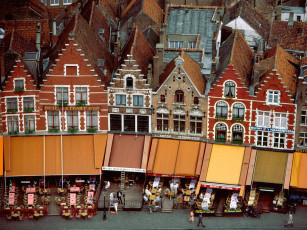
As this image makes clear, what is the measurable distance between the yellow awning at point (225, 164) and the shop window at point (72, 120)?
49.4 feet

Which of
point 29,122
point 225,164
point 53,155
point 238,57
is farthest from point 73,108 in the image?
point 238,57

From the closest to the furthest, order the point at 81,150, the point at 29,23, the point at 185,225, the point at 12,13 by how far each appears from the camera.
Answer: the point at 185,225
the point at 81,150
the point at 29,23
the point at 12,13

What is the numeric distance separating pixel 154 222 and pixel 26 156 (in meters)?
16.1

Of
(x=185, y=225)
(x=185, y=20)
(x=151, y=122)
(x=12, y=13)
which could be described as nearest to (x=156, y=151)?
(x=151, y=122)

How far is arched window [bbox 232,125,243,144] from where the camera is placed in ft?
290

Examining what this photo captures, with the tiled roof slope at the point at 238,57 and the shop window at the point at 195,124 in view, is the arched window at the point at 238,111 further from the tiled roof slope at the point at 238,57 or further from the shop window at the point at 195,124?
the shop window at the point at 195,124

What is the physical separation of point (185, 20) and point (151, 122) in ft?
56.3

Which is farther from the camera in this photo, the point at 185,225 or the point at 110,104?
the point at 110,104

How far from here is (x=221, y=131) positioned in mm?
88688

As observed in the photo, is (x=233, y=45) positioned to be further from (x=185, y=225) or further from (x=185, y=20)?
(x=185, y=225)

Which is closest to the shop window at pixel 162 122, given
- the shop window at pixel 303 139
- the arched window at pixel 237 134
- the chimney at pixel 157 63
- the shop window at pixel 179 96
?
the shop window at pixel 179 96

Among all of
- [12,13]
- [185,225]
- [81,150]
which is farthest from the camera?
[12,13]

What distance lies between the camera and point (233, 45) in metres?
91.3

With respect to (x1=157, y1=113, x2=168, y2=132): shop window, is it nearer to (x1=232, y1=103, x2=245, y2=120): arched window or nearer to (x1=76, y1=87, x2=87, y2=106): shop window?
(x1=232, y1=103, x2=245, y2=120): arched window
